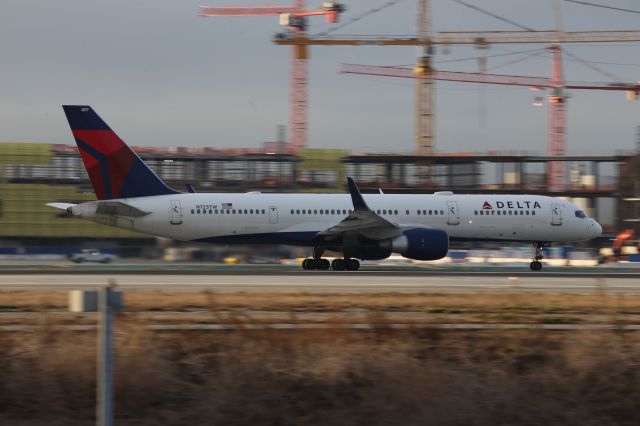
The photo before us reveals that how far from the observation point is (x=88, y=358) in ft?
47.2

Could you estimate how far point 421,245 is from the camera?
37875 millimetres

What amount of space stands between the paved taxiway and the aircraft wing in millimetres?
2596

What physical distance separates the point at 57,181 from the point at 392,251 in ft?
177

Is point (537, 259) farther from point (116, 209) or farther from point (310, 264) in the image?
point (116, 209)

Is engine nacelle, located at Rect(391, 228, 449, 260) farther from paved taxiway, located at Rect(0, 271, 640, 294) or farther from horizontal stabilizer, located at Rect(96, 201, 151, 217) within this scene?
horizontal stabilizer, located at Rect(96, 201, 151, 217)

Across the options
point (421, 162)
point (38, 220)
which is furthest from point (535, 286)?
point (421, 162)

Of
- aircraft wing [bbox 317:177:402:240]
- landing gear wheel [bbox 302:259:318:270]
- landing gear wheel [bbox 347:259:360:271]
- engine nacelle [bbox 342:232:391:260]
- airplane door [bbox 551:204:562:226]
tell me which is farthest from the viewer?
airplane door [bbox 551:204:562:226]

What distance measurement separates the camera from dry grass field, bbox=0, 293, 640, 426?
13.4m

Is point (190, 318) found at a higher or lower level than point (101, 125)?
lower

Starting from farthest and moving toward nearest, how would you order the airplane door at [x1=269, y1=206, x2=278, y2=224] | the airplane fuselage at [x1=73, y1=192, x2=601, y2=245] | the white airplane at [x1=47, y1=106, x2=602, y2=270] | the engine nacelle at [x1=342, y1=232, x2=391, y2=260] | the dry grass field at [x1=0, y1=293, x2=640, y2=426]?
the airplane door at [x1=269, y1=206, x2=278, y2=224], the airplane fuselage at [x1=73, y1=192, x2=601, y2=245], the engine nacelle at [x1=342, y1=232, x2=391, y2=260], the white airplane at [x1=47, y1=106, x2=602, y2=270], the dry grass field at [x1=0, y1=293, x2=640, y2=426]

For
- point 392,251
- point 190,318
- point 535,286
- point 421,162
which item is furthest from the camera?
point 421,162

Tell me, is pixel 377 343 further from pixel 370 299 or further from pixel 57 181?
pixel 57 181

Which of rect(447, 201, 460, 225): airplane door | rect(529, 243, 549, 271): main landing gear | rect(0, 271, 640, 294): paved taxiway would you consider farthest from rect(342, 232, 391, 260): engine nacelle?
rect(529, 243, 549, 271): main landing gear

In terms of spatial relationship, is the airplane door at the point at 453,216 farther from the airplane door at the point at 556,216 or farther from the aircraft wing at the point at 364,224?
the airplane door at the point at 556,216
